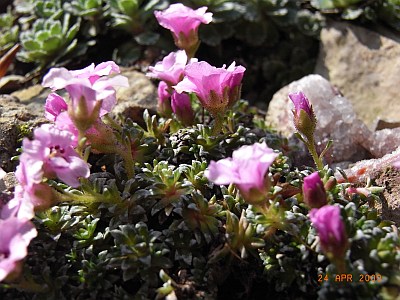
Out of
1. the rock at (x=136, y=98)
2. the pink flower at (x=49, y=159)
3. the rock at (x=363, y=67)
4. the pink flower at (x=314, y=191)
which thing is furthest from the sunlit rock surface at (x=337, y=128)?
the pink flower at (x=49, y=159)

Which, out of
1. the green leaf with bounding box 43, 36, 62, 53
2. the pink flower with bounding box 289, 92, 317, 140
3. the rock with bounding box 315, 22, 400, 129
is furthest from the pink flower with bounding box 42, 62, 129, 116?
the rock with bounding box 315, 22, 400, 129

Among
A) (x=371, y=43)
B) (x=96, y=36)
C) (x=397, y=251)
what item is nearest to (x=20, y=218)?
(x=397, y=251)

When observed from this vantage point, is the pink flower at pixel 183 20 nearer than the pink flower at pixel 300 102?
No

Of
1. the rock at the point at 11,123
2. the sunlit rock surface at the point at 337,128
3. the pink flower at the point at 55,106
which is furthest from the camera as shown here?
the sunlit rock surface at the point at 337,128

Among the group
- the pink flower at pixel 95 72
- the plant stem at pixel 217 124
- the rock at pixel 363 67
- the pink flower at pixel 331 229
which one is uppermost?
the pink flower at pixel 95 72

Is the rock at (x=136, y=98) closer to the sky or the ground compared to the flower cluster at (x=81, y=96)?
closer to the ground

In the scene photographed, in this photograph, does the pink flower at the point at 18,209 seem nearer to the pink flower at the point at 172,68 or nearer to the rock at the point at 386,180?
the pink flower at the point at 172,68

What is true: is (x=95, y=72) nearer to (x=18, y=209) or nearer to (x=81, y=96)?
(x=81, y=96)

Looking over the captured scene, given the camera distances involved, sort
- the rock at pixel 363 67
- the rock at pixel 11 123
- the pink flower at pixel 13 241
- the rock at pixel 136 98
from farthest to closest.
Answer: the rock at pixel 363 67 < the rock at pixel 136 98 < the rock at pixel 11 123 < the pink flower at pixel 13 241
